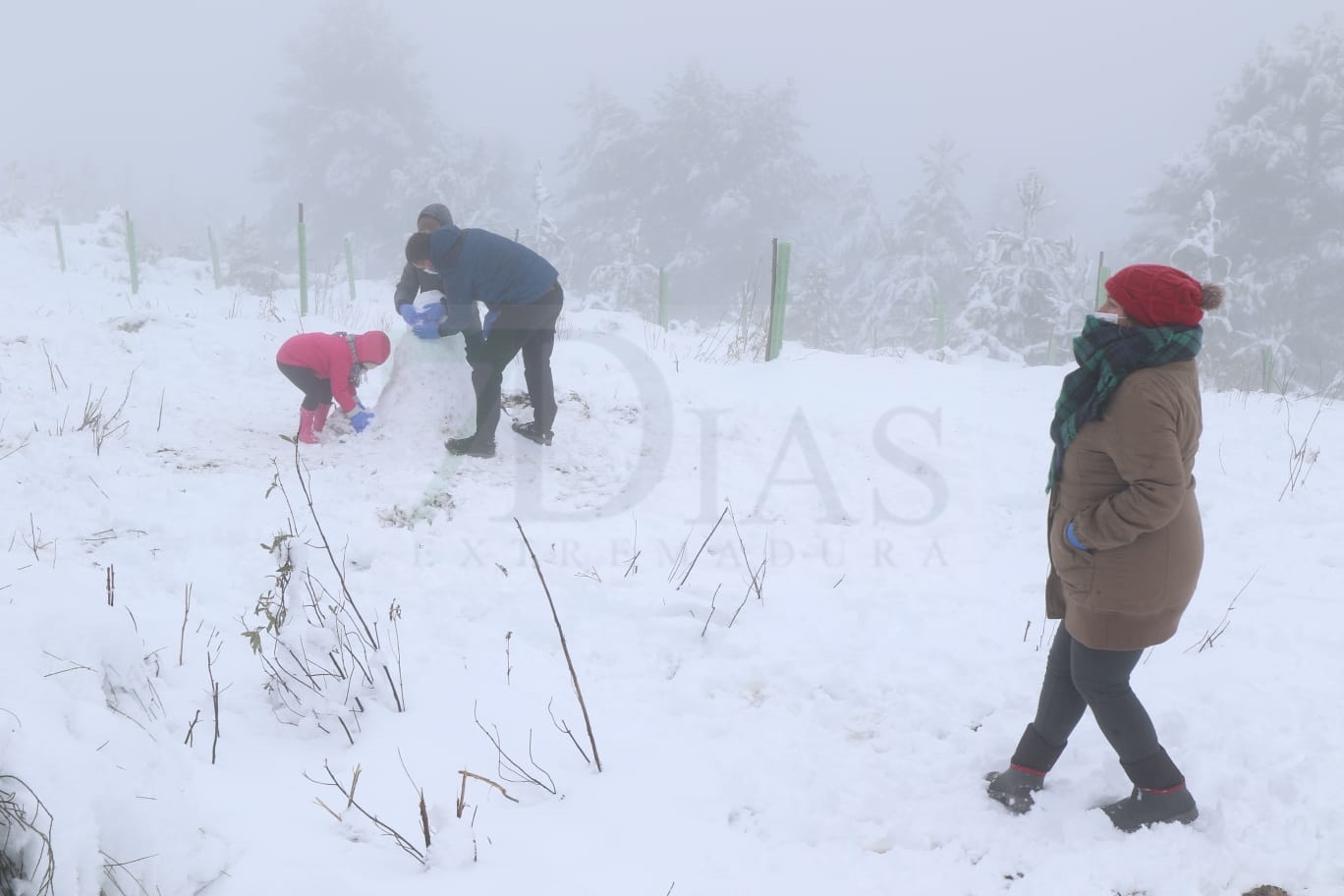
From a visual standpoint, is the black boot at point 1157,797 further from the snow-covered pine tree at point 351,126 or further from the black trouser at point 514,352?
the snow-covered pine tree at point 351,126

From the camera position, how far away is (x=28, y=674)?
192 centimetres

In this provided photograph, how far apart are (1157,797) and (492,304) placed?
4280 mm

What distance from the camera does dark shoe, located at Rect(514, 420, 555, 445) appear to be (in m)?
5.52

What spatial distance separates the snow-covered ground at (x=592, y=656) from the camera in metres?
2.10

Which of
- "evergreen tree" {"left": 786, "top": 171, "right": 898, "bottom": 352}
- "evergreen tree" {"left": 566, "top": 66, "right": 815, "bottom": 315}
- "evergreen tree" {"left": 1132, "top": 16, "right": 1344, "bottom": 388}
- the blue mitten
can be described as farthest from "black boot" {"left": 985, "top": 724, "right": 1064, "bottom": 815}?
"evergreen tree" {"left": 566, "top": 66, "right": 815, "bottom": 315}

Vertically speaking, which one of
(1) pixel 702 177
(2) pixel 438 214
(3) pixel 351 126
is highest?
(3) pixel 351 126

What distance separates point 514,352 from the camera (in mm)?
5195

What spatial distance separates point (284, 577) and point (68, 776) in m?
1.24

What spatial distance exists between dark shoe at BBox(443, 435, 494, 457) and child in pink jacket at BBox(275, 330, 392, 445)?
681 millimetres

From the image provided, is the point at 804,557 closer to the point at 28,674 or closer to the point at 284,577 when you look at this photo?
the point at 284,577

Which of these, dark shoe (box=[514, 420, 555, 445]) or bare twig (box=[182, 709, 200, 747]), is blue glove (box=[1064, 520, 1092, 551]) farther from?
dark shoe (box=[514, 420, 555, 445])

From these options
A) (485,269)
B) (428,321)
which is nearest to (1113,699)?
(485,269)

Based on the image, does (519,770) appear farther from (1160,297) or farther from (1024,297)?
(1024,297)

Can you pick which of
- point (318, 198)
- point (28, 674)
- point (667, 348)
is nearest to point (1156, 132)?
point (318, 198)
